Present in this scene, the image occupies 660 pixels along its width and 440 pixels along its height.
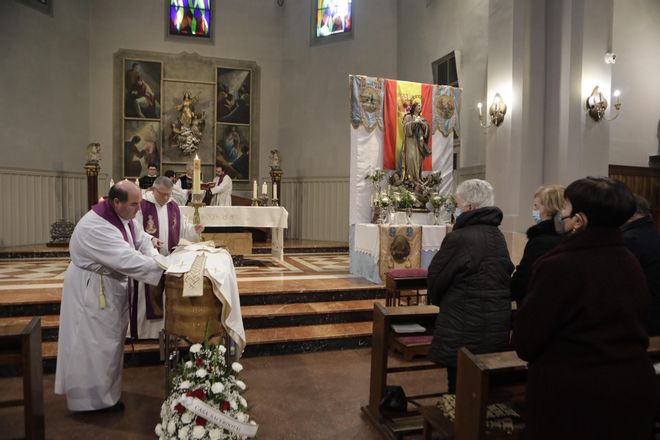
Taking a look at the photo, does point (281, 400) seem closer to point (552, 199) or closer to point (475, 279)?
point (475, 279)

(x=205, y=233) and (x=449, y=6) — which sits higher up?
(x=449, y=6)

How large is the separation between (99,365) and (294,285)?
3474 millimetres

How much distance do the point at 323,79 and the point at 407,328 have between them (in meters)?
11.6

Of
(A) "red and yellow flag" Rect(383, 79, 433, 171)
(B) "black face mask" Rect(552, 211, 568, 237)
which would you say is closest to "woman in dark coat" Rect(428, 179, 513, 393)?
(B) "black face mask" Rect(552, 211, 568, 237)

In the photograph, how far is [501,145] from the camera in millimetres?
8766

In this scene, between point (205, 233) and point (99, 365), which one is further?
point (205, 233)

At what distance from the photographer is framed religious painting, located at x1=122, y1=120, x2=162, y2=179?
44.4ft

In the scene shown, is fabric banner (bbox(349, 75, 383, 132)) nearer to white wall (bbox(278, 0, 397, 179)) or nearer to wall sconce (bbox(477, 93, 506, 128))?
wall sconce (bbox(477, 93, 506, 128))

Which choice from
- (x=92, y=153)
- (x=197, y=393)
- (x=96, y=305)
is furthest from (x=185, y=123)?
(x=197, y=393)

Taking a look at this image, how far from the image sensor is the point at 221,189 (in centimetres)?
1130

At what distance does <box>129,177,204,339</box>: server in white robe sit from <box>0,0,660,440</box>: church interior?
0.07 meters

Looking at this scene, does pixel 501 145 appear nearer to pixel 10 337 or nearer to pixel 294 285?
pixel 294 285

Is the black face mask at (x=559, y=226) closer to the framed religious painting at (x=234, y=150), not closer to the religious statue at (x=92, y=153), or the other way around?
the religious statue at (x=92, y=153)

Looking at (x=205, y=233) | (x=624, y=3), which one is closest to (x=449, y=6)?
(x=624, y=3)
